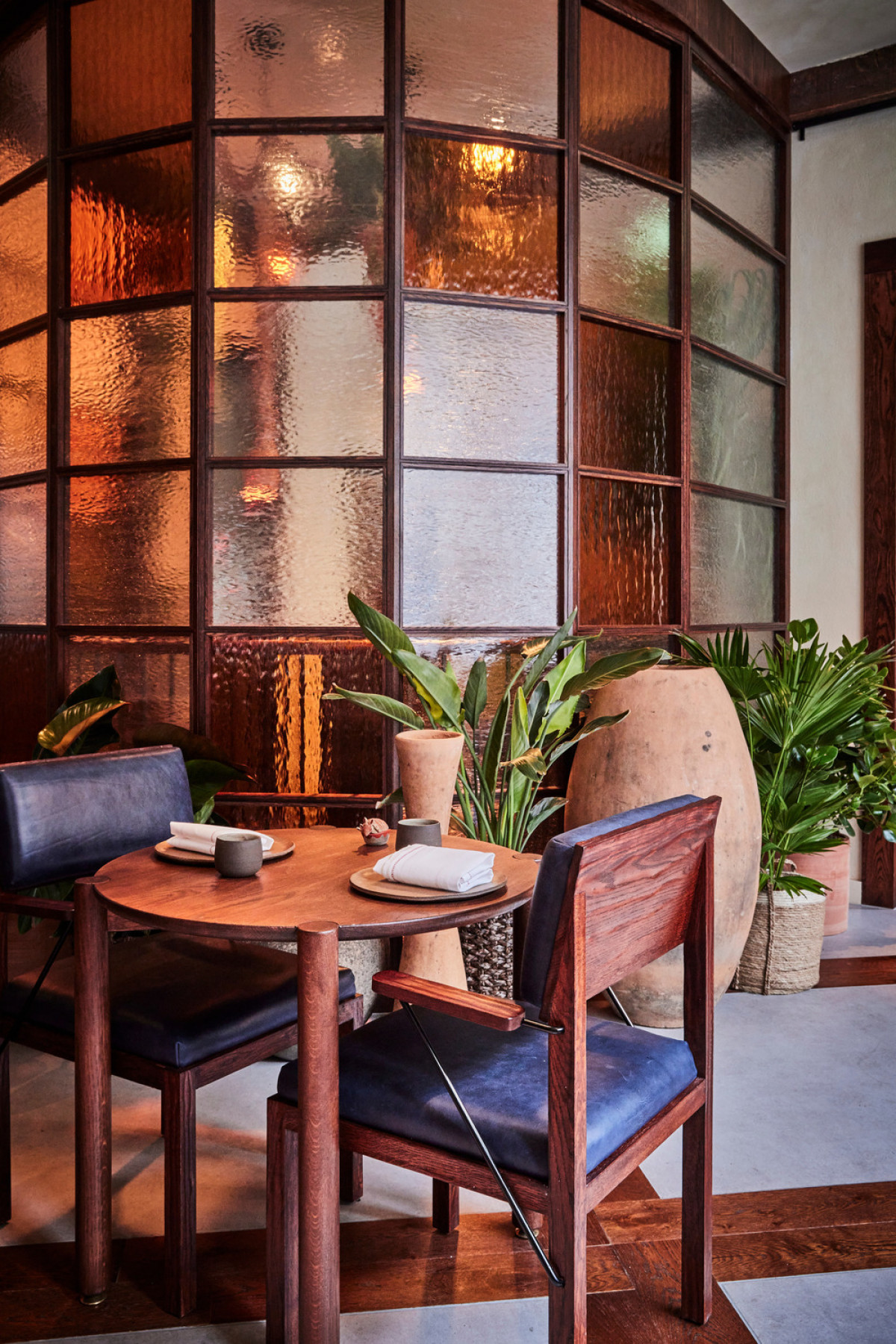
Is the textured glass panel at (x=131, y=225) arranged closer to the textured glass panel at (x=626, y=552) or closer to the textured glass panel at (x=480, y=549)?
the textured glass panel at (x=480, y=549)

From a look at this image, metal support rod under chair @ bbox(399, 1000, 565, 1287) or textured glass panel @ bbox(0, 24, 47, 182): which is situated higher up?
textured glass panel @ bbox(0, 24, 47, 182)

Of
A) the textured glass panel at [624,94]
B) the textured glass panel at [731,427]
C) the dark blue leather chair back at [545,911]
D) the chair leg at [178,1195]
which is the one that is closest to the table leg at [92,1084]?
the chair leg at [178,1195]

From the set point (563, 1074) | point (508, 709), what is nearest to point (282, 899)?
point (563, 1074)

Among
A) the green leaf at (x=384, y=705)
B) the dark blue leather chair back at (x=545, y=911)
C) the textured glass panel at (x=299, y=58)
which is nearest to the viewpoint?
the dark blue leather chair back at (x=545, y=911)

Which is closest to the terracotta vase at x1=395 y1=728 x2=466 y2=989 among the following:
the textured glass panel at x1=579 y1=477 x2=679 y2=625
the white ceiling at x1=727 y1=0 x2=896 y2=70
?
the textured glass panel at x1=579 y1=477 x2=679 y2=625

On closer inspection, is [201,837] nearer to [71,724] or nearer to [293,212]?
[71,724]

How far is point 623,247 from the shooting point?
3285 mm

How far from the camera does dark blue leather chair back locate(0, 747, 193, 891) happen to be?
1.89 meters

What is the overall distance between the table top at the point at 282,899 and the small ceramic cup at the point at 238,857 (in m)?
0.02

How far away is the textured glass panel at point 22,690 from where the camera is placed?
3320 millimetres

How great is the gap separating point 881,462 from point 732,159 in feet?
4.20

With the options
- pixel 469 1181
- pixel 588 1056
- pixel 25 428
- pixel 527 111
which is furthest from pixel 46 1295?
pixel 527 111

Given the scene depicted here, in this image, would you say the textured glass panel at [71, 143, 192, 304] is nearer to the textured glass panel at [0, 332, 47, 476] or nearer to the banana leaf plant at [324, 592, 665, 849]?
the textured glass panel at [0, 332, 47, 476]

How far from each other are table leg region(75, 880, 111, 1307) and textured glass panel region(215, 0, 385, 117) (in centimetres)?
231
